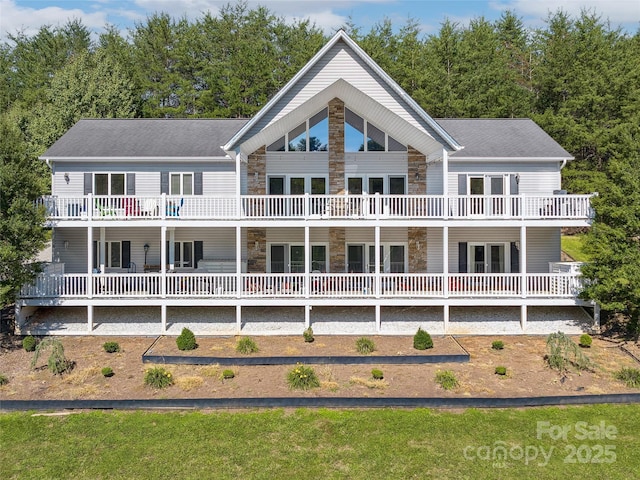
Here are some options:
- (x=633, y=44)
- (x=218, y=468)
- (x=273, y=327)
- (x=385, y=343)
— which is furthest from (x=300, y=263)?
(x=633, y=44)

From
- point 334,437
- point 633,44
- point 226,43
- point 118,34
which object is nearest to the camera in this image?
point 334,437

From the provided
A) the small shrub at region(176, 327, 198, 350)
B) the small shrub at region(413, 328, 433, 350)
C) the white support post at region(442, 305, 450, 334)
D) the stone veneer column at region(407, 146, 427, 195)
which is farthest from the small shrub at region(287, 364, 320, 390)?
the stone veneer column at region(407, 146, 427, 195)

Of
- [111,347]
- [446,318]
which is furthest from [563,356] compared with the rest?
[111,347]

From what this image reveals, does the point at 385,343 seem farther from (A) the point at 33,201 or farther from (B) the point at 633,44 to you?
(B) the point at 633,44

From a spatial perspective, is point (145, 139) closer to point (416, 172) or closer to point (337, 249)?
point (337, 249)

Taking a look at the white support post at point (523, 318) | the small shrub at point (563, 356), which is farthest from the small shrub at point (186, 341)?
the white support post at point (523, 318)

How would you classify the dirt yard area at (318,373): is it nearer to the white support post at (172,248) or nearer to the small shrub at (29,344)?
the small shrub at (29,344)
